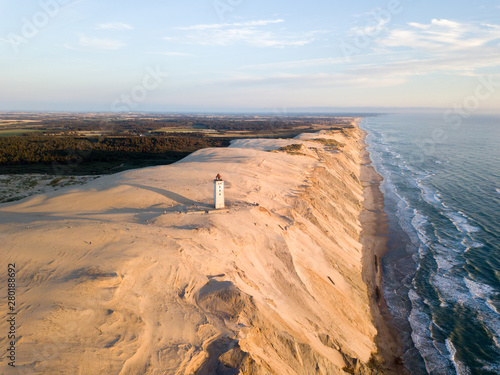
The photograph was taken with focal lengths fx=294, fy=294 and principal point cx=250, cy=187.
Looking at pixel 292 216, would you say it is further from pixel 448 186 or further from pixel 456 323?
pixel 448 186

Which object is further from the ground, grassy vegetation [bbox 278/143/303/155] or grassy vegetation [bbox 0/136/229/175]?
grassy vegetation [bbox 278/143/303/155]

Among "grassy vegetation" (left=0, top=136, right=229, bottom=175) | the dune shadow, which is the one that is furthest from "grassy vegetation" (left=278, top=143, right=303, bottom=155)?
the dune shadow

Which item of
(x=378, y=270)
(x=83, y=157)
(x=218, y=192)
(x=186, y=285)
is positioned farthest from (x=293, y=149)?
(x=186, y=285)

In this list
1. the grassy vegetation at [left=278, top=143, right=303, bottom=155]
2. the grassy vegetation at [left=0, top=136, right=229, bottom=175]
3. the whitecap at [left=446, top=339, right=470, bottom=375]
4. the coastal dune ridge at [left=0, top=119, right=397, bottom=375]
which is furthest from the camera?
the grassy vegetation at [left=278, top=143, right=303, bottom=155]

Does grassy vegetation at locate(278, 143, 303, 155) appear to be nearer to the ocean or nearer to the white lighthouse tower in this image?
the ocean

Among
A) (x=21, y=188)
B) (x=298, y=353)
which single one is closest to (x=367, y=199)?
(x=298, y=353)

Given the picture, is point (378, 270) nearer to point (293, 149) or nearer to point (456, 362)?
point (456, 362)

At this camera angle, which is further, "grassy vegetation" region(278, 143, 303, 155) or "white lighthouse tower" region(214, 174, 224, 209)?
"grassy vegetation" region(278, 143, 303, 155)
